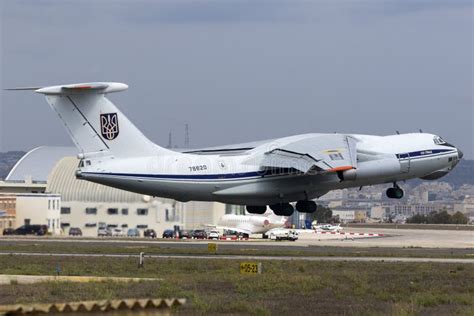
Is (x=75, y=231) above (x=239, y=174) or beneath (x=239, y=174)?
beneath

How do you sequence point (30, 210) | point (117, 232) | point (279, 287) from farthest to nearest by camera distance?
point (30, 210) → point (117, 232) → point (279, 287)

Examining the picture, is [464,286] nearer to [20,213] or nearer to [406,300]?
[406,300]

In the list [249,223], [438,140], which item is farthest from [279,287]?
[249,223]

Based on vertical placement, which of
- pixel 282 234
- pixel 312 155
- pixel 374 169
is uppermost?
pixel 312 155

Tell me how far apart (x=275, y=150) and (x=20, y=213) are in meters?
37.4

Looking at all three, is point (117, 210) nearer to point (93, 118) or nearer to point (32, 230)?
point (32, 230)

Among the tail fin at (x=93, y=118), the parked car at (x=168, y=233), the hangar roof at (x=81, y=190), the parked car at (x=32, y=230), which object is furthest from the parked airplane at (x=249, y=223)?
the tail fin at (x=93, y=118)

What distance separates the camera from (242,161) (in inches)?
2019

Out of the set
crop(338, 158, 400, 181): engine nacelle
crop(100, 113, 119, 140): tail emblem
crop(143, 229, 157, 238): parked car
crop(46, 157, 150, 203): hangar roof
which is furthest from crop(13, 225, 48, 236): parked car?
crop(338, 158, 400, 181): engine nacelle

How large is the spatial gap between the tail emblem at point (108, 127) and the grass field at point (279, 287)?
269 inches

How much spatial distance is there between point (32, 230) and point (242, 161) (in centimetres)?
3507

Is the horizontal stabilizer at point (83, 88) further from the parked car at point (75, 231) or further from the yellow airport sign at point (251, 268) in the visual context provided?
the parked car at point (75, 231)

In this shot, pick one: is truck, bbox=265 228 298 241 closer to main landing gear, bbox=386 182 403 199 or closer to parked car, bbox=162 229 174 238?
parked car, bbox=162 229 174 238

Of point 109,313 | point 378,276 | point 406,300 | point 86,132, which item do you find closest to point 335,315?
point 406,300
